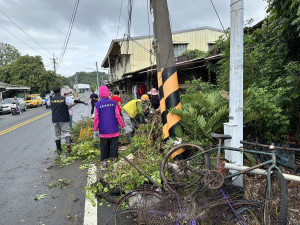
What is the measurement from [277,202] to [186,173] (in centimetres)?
150

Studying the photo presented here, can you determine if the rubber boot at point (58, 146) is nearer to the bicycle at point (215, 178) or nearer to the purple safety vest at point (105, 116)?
the purple safety vest at point (105, 116)

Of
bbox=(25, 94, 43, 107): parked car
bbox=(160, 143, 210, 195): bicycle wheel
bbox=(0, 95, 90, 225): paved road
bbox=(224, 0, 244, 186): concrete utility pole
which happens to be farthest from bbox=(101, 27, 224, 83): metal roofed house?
bbox=(160, 143, 210, 195): bicycle wheel

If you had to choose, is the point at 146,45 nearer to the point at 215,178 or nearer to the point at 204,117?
the point at 204,117

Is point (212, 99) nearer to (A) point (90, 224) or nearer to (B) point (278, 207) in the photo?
(B) point (278, 207)

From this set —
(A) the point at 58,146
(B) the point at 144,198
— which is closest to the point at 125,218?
(B) the point at 144,198

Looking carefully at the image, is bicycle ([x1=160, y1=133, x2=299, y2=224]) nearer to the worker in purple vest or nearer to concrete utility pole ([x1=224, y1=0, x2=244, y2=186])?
concrete utility pole ([x1=224, y1=0, x2=244, y2=186])

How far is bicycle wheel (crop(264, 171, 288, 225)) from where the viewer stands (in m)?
2.14

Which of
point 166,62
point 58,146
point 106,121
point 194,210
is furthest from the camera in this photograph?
point 58,146

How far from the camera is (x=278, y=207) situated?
225cm

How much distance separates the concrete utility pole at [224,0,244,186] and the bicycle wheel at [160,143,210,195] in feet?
1.52

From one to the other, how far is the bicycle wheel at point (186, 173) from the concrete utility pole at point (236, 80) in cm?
46

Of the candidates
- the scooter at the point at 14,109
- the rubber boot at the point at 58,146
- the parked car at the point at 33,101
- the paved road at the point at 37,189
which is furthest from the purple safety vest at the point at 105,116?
the parked car at the point at 33,101

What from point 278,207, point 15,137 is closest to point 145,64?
point 15,137

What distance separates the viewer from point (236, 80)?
3268mm
